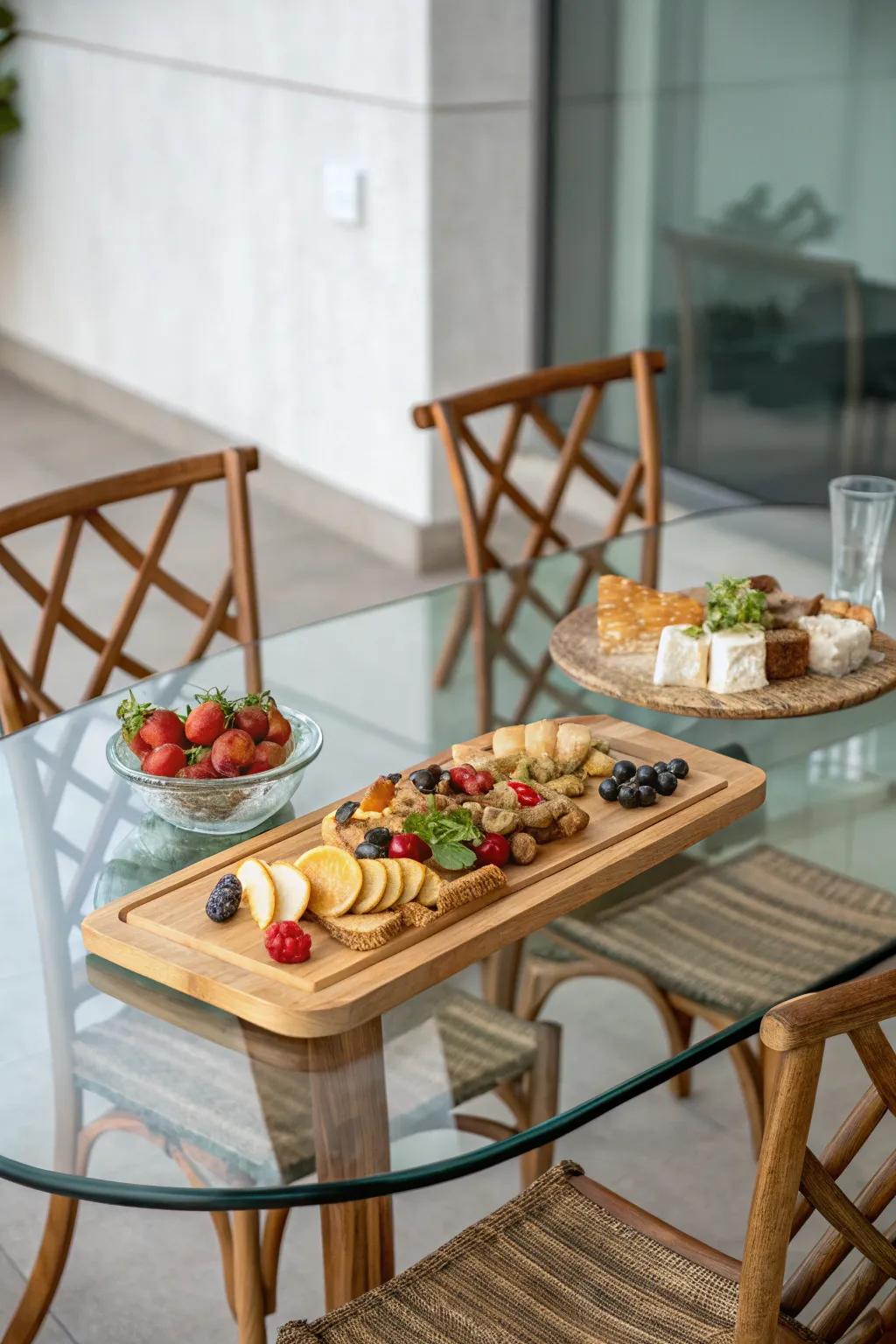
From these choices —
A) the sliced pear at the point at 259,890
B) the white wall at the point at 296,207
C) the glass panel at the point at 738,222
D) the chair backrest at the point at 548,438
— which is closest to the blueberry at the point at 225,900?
the sliced pear at the point at 259,890

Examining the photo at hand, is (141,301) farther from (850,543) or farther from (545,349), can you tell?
(850,543)

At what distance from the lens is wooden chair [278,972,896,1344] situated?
1.11 meters

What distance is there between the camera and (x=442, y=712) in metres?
2.09

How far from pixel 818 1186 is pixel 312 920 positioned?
0.51 m

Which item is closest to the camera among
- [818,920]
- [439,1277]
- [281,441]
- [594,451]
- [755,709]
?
[439,1277]

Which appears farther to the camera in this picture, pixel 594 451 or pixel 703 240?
pixel 594 451

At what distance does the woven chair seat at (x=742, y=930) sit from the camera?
156cm

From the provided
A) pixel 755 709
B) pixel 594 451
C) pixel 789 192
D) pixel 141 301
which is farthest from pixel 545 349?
pixel 755 709

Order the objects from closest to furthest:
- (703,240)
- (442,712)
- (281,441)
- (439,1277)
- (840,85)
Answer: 1. (439,1277)
2. (442,712)
3. (840,85)
4. (703,240)
5. (281,441)

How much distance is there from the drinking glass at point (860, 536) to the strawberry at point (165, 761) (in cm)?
96

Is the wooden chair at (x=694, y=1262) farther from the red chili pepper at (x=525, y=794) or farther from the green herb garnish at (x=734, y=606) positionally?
the green herb garnish at (x=734, y=606)

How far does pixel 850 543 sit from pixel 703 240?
7.67ft

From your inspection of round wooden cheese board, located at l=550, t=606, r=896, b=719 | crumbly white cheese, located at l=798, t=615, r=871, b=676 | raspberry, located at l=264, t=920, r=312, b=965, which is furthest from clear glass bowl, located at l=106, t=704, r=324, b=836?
crumbly white cheese, located at l=798, t=615, r=871, b=676

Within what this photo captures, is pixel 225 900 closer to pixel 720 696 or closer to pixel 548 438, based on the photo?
pixel 720 696
